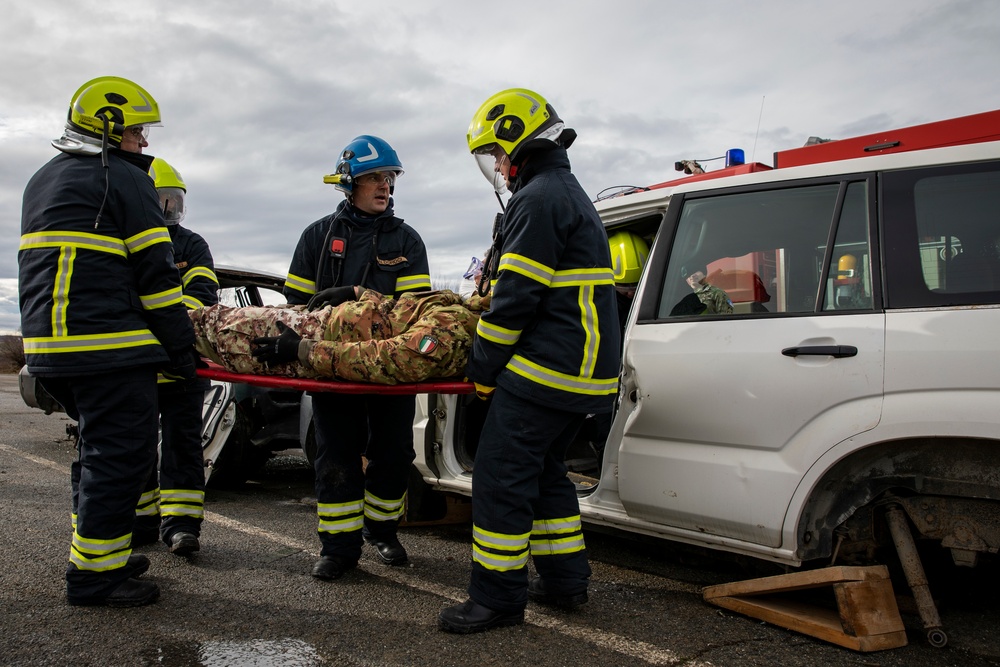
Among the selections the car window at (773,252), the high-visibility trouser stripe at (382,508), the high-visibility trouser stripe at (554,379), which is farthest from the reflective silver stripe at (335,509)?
the car window at (773,252)

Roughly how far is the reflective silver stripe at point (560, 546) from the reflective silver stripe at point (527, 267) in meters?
1.06

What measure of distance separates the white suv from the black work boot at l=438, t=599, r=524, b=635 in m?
0.70

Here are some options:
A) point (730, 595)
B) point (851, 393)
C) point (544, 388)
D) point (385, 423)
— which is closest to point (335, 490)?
point (385, 423)

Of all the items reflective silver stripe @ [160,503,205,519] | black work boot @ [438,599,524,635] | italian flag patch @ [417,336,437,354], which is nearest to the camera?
black work boot @ [438,599,524,635]

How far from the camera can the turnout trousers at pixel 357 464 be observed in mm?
3541

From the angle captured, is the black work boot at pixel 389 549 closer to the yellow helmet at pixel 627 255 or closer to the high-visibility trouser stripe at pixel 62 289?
the high-visibility trouser stripe at pixel 62 289

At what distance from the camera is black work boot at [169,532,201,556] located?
12.1 ft

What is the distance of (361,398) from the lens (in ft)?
11.9

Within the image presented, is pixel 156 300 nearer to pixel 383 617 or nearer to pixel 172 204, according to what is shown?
pixel 172 204

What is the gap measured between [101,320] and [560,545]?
2.00 m

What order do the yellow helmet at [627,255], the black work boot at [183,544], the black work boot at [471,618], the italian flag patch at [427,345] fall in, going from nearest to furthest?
1. the black work boot at [471,618]
2. the italian flag patch at [427,345]
3. the black work boot at [183,544]
4. the yellow helmet at [627,255]

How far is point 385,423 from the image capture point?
144 inches

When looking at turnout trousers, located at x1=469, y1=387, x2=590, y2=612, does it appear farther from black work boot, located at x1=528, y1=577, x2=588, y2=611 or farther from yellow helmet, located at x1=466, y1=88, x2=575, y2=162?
yellow helmet, located at x1=466, y1=88, x2=575, y2=162

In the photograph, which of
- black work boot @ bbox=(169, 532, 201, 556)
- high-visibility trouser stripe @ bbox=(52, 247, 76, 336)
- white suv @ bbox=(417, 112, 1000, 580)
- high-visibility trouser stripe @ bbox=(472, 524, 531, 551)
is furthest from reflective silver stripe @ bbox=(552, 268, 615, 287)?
black work boot @ bbox=(169, 532, 201, 556)
